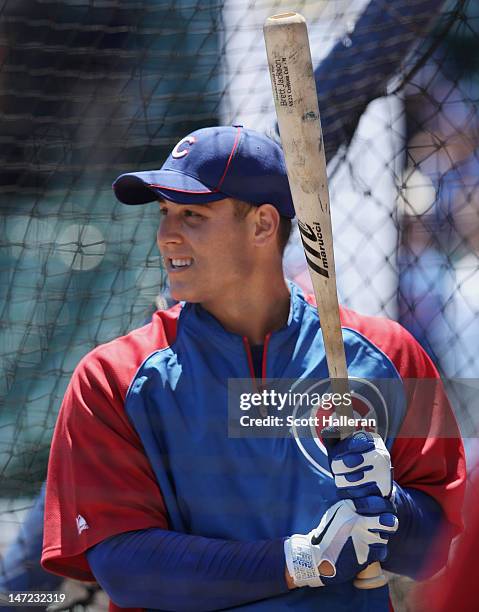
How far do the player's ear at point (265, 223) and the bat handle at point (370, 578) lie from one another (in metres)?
0.56

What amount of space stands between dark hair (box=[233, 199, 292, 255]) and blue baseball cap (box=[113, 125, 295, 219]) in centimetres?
1

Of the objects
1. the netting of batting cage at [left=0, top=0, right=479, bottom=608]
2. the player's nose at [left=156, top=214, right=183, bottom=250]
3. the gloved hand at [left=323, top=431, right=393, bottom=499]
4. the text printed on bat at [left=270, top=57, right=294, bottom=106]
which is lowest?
the gloved hand at [left=323, top=431, right=393, bottom=499]

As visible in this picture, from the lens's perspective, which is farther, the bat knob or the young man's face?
the young man's face

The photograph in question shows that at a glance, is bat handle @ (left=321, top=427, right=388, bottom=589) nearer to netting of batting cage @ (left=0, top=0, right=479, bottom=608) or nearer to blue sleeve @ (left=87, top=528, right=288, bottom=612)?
blue sleeve @ (left=87, top=528, right=288, bottom=612)

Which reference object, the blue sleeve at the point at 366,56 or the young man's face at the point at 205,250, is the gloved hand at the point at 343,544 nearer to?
the young man's face at the point at 205,250

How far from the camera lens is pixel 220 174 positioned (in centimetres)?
178

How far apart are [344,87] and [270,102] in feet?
0.66

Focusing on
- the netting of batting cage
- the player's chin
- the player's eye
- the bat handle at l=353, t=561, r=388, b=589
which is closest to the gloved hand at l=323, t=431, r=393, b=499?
the bat handle at l=353, t=561, r=388, b=589

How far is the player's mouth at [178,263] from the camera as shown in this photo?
5.86ft

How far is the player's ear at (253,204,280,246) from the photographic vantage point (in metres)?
1.83

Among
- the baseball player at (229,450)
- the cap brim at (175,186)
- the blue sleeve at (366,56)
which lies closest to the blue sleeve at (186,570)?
the baseball player at (229,450)

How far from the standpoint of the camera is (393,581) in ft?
7.52

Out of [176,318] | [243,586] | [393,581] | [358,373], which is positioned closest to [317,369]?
[358,373]

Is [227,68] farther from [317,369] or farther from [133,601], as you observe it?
[133,601]
